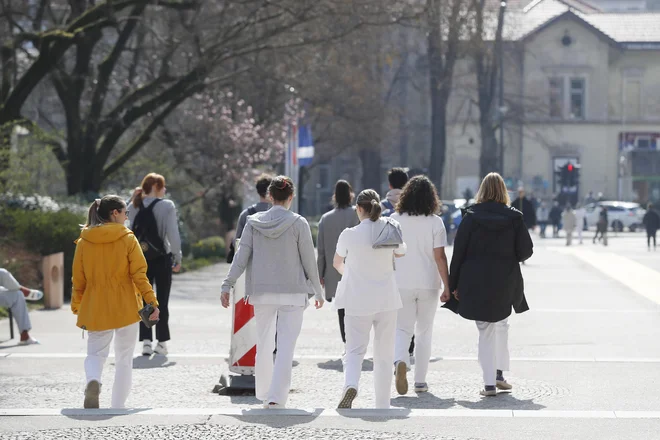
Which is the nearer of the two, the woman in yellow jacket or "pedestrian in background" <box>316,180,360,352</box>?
the woman in yellow jacket

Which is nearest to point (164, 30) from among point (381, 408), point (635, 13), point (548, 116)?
point (381, 408)

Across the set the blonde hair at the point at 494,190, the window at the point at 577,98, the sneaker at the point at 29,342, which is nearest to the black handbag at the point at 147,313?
the blonde hair at the point at 494,190

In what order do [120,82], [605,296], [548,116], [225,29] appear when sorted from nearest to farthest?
[605,296], [225,29], [120,82], [548,116]

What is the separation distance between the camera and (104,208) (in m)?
9.27

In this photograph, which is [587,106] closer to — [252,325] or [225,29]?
[225,29]

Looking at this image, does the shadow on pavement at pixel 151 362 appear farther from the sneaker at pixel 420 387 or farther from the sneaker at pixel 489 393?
the sneaker at pixel 489 393

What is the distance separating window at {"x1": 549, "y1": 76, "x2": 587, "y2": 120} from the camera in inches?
2970

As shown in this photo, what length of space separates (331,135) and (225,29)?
88.0 feet

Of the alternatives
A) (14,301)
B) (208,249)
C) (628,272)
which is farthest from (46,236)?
(208,249)

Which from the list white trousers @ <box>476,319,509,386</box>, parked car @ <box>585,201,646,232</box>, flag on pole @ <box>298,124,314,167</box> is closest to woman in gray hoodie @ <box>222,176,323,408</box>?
white trousers @ <box>476,319,509,386</box>

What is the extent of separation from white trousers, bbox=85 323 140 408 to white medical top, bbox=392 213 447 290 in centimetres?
234

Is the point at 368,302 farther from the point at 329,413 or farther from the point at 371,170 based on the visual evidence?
the point at 371,170

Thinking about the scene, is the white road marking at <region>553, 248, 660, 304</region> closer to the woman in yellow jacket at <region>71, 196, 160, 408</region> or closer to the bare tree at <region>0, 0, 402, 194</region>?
the bare tree at <region>0, 0, 402, 194</region>

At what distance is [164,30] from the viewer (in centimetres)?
3303
